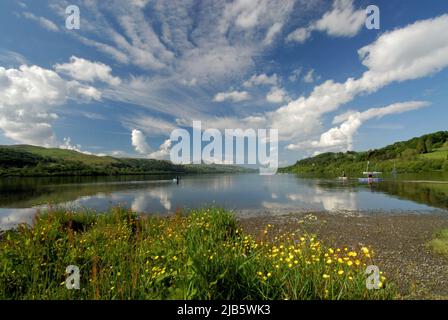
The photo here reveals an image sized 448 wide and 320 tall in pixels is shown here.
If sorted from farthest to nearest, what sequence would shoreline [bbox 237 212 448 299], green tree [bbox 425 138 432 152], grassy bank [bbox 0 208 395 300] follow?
green tree [bbox 425 138 432 152] < shoreline [bbox 237 212 448 299] < grassy bank [bbox 0 208 395 300]

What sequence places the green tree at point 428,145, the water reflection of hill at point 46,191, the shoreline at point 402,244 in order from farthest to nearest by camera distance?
the green tree at point 428,145 < the water reflection of hill at point 46,191 < the shoreline at point 402,244

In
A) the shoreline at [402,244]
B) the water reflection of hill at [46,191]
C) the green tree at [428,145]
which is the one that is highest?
the green tree at [428,145]

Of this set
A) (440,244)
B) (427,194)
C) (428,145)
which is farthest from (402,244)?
(428,145)

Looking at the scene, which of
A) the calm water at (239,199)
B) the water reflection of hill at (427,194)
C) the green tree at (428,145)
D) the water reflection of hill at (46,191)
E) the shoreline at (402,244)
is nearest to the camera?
the shoreline at (402,244)

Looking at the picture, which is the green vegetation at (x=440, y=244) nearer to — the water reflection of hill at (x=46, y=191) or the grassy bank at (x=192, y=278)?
the grassy bank at (x=192, y=278)

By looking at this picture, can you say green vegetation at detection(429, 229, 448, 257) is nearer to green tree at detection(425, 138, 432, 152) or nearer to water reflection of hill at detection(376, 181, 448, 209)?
water reflection of hill at detection(376, 181, 448, 209)

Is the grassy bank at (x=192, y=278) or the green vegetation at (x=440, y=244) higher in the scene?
the grassy bank at (x=192, y=278)

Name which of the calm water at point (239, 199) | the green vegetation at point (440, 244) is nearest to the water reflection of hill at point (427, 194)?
the calm water at point (239, 199)

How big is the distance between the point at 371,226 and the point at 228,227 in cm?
1425

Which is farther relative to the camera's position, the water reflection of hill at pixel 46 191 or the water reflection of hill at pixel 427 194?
the water reflection of hill at pixel 46 191

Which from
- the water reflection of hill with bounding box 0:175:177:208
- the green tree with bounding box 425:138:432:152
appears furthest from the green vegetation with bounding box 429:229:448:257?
the green tree with bounding box 425:138:432:152

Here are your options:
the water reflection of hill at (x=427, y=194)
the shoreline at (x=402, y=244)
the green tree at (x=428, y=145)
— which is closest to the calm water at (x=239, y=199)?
the water reflection of hill at (x=427, y=194)
